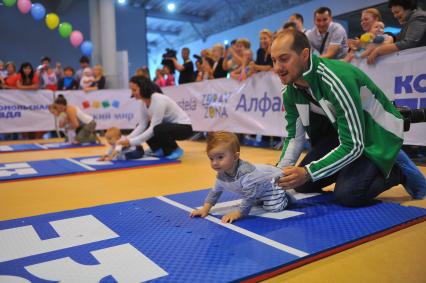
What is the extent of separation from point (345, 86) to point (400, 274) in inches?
38.8

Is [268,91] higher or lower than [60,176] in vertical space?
higher

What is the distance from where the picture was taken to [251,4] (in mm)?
14320

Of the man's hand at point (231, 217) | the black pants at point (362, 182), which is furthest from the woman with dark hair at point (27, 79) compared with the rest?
the black pants at point (362, 182)

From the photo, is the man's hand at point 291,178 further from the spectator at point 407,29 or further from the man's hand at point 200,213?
the spectator at point 407,29

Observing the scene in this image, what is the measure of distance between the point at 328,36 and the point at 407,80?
118 centimetres

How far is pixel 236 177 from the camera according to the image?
74.1 inches

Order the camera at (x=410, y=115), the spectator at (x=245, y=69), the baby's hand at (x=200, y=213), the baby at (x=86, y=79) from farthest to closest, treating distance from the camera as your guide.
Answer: the baby at (x=86, y=79) < the spectator at (x=245, y=69) < the camera at (x=410, y=115) < the baby's hand at (x=200, y=213)

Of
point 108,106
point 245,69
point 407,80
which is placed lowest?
point 108,106

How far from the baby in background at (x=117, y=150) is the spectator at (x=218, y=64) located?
2.67 metres

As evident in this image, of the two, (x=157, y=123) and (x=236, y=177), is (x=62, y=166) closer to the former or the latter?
(x=157, y=123)

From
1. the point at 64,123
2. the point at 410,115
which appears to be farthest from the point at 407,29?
the point at 64,123

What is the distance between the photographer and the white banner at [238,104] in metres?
5.16

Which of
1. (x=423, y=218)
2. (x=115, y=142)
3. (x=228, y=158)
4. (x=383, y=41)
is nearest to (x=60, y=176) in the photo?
(x=115, y=142)

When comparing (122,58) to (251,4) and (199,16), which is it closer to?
(251,4)
